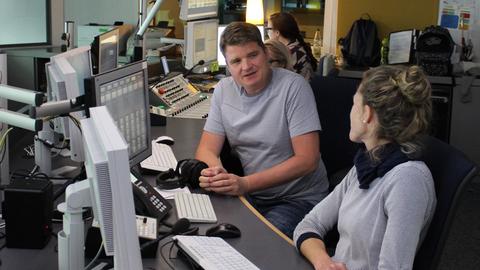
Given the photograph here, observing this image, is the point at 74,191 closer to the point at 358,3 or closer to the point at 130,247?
the point at 130,247

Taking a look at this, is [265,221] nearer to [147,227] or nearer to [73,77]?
→ [147,227]

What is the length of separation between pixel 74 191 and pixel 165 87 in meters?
2.40

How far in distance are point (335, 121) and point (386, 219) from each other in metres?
1.25

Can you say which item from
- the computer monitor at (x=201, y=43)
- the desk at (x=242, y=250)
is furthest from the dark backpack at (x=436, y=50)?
the desk at (x=242, y=250)

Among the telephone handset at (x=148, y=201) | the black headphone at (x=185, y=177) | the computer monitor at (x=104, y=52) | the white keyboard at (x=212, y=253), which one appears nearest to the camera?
the white keyboard at (x=212, y=253)

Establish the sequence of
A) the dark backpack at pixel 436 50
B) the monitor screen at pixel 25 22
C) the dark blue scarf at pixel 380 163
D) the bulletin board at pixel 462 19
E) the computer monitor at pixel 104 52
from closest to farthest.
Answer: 1. the dark blue scarf at pixel 380 163
2. the computer monitor at pixel 104 52
3. the monitor screen at pixel 25 22
4. the dark backpack at pixel 436 50
5. the bulletin board at pixel 462 19

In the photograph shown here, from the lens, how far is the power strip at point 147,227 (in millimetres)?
1609

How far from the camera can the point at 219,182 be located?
2.08 metres

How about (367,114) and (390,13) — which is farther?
(390,13)

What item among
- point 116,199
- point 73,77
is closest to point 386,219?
point 116,199

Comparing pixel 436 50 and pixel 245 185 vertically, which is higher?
pixel 436 50

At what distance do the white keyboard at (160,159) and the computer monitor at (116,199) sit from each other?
4.09 ft

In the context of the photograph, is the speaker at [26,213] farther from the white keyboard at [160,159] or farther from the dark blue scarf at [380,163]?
the dark blue scarf at [380,163]

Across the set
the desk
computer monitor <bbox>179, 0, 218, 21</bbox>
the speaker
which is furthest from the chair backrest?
computer monitor <bbox>179, 0, 218, 21</bbox>
